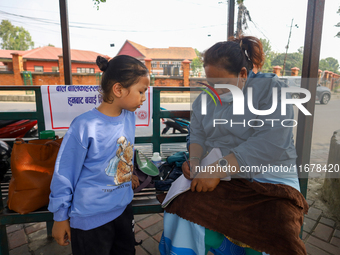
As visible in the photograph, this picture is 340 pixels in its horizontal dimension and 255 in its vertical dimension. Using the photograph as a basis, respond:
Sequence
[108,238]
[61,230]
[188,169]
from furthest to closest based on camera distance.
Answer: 1. [188,169]
2. [108,238]
3. [61,230]

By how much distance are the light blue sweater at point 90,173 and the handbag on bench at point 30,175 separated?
0.36 meters

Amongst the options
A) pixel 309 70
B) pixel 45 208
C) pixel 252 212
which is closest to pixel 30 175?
pixel 45 208

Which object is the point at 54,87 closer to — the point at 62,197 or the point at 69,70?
the point at 69,70

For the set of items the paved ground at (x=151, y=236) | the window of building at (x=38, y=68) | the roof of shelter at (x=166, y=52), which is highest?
the roof of shelter at (x=166, y=52)

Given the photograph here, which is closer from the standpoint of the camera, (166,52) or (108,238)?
(108,238)

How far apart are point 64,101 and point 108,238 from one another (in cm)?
138

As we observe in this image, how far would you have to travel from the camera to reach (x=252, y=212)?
53.2 inches

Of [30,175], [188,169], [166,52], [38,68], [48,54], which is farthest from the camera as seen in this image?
[166,52]

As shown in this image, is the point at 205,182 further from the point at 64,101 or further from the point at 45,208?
the point at 64,101

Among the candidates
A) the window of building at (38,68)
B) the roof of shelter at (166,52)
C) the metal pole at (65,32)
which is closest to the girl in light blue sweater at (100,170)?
the metal pole at (65,32)

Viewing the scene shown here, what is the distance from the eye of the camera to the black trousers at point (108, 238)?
133 centimetres

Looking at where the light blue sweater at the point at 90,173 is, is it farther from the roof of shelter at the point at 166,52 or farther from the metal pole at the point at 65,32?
the roof of shelter at the point at 166,52

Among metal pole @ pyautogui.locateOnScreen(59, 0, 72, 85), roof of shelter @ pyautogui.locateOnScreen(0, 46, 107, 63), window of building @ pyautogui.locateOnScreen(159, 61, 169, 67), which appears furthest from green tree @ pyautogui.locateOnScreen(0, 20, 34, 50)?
metal pole @ pyautogui.locateOnScreen(59, 0, 72, 85)

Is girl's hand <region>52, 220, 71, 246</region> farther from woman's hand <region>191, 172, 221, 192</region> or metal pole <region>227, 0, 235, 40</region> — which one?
metal pole <region>227, 0, 235, 40</region>
